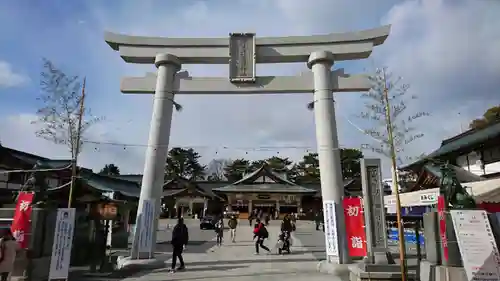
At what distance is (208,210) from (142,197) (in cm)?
3574

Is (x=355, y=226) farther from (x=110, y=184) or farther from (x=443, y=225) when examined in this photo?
(x=110, y=184)

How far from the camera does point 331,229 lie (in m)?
10.6

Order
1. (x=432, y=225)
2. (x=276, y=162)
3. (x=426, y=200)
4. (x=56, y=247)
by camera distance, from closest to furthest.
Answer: (x=432, y=225) < (x=56, y=247) < (x=426, y=200) < (x=276, y=162)

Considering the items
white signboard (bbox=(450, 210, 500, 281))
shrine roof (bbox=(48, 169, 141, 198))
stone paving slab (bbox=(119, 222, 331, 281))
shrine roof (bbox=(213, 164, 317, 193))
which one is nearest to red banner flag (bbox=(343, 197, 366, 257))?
stone paving slab (bbox=(119, 222, 331, 281))

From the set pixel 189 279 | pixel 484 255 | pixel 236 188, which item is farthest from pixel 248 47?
pixel 236 188

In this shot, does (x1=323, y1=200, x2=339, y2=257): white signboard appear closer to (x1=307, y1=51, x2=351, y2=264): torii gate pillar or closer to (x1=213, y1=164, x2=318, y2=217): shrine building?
(x1=307, y1=51, x2=351, y2=264): torii gate pillar

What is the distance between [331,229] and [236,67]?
6419mm

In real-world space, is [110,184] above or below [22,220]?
above

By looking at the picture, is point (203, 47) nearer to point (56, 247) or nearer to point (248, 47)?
point (248, 47)

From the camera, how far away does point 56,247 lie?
8320mm

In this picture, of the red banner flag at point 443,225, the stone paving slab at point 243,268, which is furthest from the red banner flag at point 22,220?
the red banner flag at point 443,225

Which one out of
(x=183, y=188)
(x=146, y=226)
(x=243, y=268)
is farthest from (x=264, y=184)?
(x=146, y=226)

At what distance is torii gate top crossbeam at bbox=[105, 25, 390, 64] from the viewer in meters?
12.6

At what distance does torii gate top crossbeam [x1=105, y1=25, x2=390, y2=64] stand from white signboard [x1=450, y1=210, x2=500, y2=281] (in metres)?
7.38
